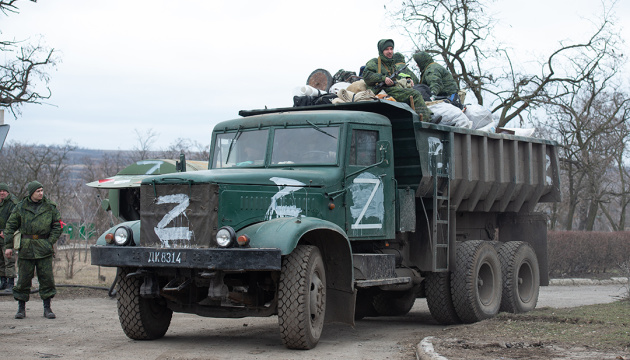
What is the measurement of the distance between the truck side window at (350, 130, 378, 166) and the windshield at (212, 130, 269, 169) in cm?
104

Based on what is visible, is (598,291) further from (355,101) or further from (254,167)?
(254,167)

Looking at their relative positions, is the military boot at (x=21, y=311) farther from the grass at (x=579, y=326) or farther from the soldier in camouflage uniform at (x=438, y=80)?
the soldier in camouflage uniform at (x=438, y=80)

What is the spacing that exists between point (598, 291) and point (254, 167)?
10.4 m

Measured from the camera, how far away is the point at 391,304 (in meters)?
11.7

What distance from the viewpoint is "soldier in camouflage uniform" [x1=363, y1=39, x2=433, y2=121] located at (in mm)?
10484

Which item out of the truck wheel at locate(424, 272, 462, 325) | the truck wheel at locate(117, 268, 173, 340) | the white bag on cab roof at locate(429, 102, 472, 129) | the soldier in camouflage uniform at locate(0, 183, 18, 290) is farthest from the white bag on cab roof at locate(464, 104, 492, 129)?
the soldier in camouflage uniform at locate(0, 183, 18, 290)

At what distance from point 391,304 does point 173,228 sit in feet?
15.9

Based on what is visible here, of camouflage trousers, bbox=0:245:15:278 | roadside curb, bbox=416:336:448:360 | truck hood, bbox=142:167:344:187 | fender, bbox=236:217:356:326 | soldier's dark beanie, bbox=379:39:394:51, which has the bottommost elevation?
roadside curb, bbox=416:336:448:360

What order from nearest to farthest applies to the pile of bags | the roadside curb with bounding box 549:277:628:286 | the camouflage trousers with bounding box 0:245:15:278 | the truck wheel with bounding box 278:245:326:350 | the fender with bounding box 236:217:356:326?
the truck wheel with bounding box 278:245:326:350
the fender with bounding box 236:217:356:326
the pile of bags
the camouflage trousers with bounding box 0:245:15:278
the roadside curb with bounding box 549:277:628:286

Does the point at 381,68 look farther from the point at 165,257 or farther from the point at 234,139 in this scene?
the point at 165,257

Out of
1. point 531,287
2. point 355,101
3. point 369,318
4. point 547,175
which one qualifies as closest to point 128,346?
point 355,101

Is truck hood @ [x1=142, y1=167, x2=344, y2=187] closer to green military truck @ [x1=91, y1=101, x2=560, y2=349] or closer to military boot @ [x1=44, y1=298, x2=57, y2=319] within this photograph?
green military truck @ [x1=91, y1=101, x2=560, y2=349]

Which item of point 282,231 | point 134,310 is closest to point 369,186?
point 282,231

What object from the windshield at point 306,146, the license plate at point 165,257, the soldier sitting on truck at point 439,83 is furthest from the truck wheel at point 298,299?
the soldier sitting on truck at point 439,83
